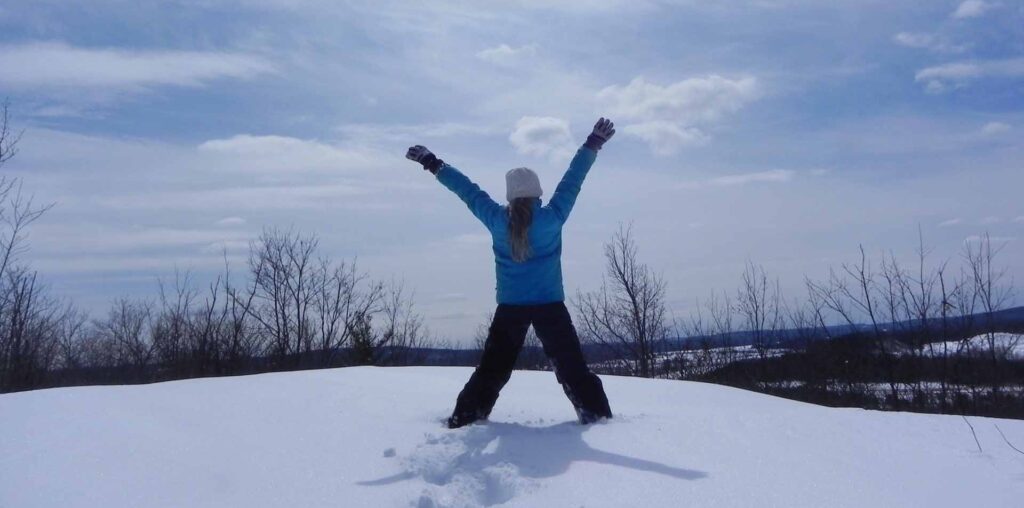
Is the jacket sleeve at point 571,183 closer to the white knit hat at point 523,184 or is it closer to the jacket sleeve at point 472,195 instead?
the white knit hat at point 523,184

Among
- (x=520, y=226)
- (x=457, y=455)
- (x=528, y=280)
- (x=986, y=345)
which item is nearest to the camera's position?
(x=457, y=455)

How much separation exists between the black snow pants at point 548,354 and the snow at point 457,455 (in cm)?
14

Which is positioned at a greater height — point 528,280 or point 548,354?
point 528,280

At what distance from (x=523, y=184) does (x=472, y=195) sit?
329 millimetres

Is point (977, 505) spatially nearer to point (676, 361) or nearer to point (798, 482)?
point (798, 482)

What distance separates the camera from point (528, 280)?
4387 millimetres

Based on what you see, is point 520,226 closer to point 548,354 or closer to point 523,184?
point 523,184

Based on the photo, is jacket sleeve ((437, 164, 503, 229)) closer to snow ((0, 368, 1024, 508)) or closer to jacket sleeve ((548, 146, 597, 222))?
jacket sleeve ((548, 146, 597, 222))

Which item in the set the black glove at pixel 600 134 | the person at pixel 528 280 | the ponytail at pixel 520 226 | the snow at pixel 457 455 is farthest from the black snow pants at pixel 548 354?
the black glove at pixel 600 134

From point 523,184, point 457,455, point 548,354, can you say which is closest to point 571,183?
point 523,184

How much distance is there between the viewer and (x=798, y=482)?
3150 mm

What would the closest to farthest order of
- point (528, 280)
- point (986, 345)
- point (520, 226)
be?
point (520, 226), point (528, 280), point (986, 345)

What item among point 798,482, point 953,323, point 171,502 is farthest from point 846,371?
point 171,502

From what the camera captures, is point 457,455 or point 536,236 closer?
point 457,455
